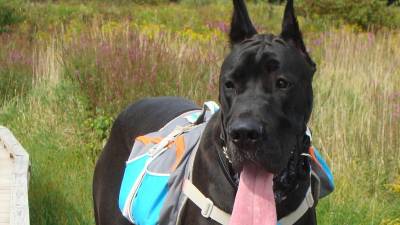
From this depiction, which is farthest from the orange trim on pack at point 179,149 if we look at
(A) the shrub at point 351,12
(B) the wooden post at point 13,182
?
(A) the shrub at point 351,12

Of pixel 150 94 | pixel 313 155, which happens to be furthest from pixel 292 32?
pixel 150 94

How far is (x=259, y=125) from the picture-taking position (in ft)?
7.80

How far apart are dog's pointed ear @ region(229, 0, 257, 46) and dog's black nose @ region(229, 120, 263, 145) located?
0.63 metres

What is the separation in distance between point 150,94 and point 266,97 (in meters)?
4.37

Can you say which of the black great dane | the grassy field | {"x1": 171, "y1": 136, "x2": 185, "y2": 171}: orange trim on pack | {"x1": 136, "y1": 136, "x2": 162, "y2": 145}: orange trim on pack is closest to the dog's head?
the black great dane

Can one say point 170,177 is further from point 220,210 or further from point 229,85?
point 229,85

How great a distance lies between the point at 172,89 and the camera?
6.91 m

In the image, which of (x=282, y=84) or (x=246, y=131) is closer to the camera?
(x=246, y=131)

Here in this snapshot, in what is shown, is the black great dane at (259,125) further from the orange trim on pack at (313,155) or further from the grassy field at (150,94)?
the grassy field at (150,94)

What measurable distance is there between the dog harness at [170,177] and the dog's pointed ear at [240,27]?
40 centimetres

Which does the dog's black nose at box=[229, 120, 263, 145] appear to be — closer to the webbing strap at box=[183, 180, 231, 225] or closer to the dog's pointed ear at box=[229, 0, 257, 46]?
the webbing strap at box=[183, 180, 231, 225]

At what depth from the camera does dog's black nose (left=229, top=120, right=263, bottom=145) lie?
2.36 meters

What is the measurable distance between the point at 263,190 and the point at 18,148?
3.59m

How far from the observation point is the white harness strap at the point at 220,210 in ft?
8.82
